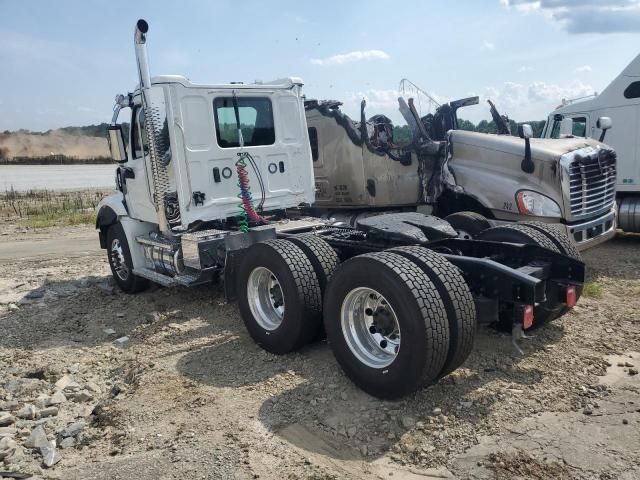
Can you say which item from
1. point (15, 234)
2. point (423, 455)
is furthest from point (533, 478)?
point (15, 234)

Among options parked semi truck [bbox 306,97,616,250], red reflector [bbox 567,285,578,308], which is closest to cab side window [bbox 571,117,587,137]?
parked semi truck [bbox 306,97,616,250]

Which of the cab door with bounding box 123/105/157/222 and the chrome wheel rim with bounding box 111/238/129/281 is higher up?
the cab door with bounding box 123/105/157/222

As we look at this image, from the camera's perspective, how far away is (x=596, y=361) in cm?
459

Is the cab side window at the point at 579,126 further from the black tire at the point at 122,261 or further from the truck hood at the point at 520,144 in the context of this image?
the black tire at the point at 122,261

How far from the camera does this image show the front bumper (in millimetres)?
7191

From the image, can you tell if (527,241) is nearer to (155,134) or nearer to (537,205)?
(537,205)

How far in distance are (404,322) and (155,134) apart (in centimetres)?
390

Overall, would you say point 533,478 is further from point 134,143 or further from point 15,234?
point 15,234

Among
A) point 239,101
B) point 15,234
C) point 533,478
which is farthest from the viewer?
point 15,234

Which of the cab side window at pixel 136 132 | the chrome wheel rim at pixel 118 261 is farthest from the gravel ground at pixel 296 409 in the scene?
the cab side window at pixel 136 132

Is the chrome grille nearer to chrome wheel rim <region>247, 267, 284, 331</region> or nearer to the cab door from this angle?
chrome wheel rim <region>247, 267, 284, 331</region>

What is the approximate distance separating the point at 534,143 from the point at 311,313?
14.8 ft

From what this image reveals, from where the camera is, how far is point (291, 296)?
476cm

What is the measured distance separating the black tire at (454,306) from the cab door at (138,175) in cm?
403
